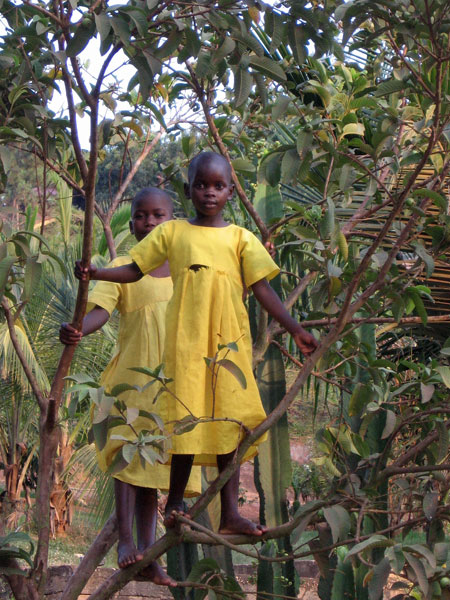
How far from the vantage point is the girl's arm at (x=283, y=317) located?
1.98 metres

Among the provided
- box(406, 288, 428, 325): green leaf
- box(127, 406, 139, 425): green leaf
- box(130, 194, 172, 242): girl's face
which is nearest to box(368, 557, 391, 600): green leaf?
box(127, 406, 139, 425): green leaf

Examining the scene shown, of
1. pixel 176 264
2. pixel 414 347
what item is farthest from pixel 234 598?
pixel 414 347

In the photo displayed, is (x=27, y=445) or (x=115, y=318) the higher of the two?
(x=115, y=318)

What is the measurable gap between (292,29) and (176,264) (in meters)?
0.61

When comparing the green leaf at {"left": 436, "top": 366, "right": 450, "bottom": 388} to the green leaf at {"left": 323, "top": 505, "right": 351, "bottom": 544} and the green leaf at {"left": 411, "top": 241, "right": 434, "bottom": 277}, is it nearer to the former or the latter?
the green leaf at {"left": 411, "top": 241, "right": 434, "bottom": 277}

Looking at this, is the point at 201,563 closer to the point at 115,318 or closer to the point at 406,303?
the point at 406,303

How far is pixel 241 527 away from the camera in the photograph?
2053 millimetres

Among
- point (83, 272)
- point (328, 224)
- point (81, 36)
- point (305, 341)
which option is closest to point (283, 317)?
point (305, 341)

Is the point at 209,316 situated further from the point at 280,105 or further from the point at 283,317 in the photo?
the point at 280,105

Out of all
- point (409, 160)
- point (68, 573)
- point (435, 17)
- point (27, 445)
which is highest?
point (435, 17)

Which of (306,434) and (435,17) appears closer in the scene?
(435,17)

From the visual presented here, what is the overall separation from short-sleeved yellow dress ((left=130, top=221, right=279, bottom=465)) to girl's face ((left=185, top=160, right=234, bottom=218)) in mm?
61

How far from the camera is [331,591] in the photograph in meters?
2.84

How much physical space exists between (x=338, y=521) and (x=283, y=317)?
50cm
